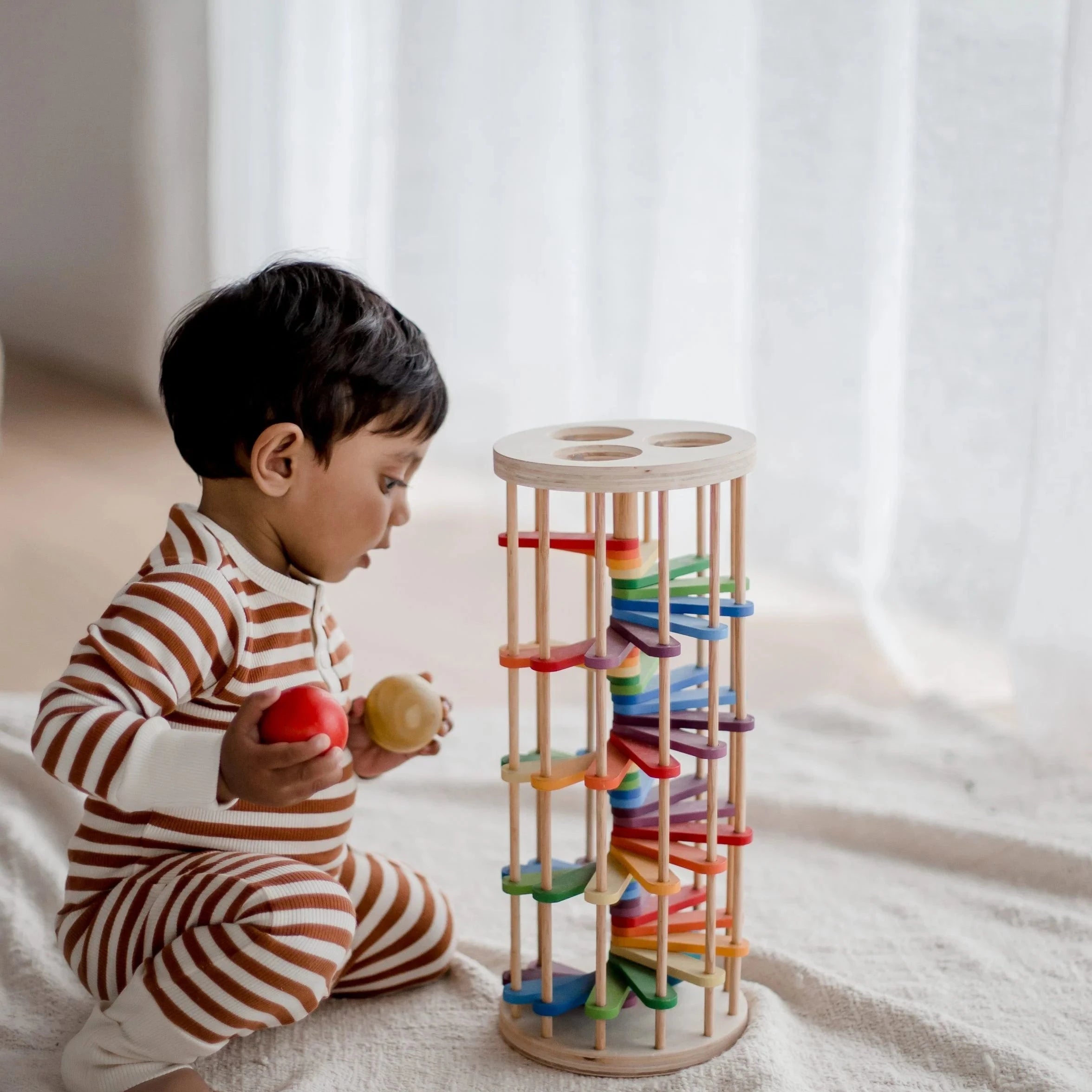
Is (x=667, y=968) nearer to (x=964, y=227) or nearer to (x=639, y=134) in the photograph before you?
(x=964, y=227)

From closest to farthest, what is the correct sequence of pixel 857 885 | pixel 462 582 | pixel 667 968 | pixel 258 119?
pixel 667 968
pixel 857 885
pixel 462 582
pixel 258 119

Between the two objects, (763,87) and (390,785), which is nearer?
(390,785)

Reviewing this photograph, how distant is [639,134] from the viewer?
5.73ft

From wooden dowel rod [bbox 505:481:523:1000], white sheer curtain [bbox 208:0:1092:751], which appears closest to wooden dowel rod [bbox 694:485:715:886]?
wooden dowel rod [bbox 505:481:523:1000]

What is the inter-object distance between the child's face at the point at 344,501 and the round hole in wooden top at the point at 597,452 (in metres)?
0.12

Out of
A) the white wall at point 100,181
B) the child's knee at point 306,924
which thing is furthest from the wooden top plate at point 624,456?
the white wall at point 100,181

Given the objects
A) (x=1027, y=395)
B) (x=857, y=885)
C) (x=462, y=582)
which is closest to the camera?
(x=857, y=885)

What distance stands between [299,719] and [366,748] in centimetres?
23

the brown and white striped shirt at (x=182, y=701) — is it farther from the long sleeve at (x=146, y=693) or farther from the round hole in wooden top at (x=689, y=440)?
the round hole in wooden top at (x=689, y=440)

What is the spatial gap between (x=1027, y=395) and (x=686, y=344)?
45cm

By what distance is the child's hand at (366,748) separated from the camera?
906 mm

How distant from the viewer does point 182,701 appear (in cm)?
77

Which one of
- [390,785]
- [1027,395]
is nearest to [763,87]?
[1027,395]

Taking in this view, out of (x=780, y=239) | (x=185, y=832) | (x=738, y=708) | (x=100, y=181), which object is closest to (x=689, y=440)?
(x=738, y=708)
